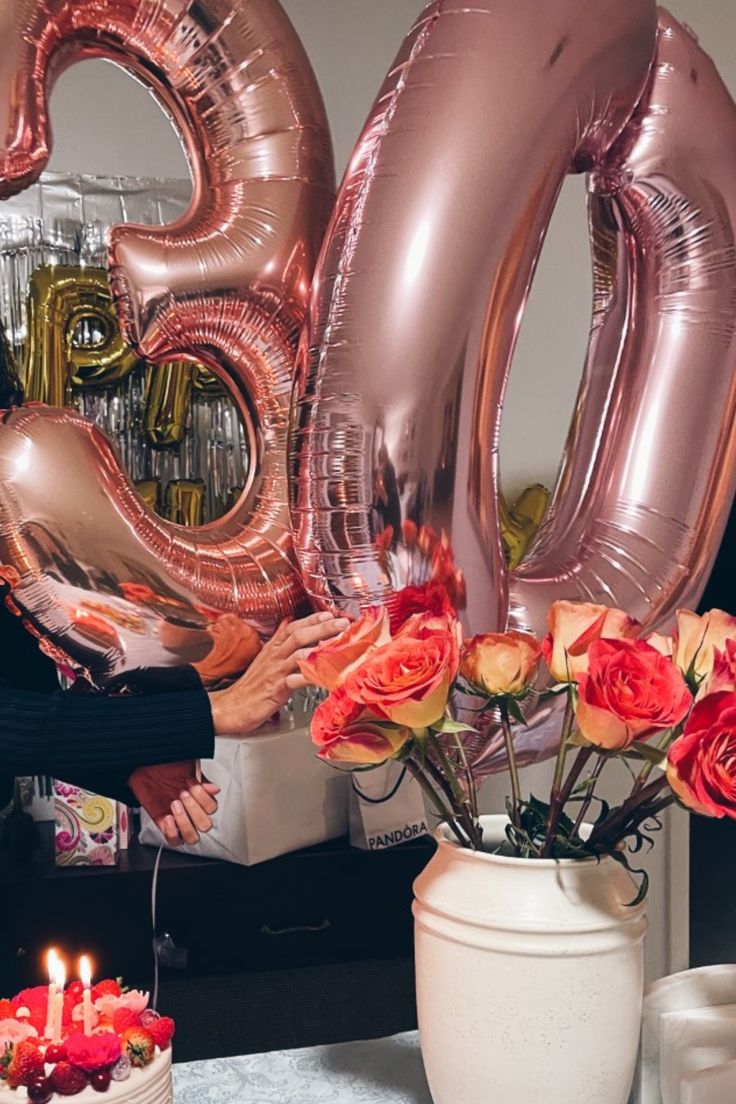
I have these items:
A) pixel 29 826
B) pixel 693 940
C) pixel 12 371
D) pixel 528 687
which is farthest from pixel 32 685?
pixel 693 940

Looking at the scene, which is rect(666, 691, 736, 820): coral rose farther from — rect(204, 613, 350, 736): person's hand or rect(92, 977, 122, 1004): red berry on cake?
rect(92, 977, 122, 1004): red berry on cake

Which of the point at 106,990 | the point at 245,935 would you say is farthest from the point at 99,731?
the point at 245,935

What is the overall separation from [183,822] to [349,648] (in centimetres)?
33

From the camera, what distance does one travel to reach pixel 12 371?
2.04m

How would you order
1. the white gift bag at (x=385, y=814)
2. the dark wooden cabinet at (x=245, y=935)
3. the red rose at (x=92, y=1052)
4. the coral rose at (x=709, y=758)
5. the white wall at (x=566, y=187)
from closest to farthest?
the coral rose at (x=709, y=758) < the red rose at (x=92, y=1052) < the dark wooden cabinet at (x=245, y=935) < the white gift bag at (x=385, y=814) < the white wall at (x=566, y=187)

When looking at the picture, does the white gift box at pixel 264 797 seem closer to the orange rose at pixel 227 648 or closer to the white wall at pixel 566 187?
the white wall at pixel 566 187

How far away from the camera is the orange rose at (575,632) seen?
69cm

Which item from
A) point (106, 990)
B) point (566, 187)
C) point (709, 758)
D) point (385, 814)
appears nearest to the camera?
point (709, 758)

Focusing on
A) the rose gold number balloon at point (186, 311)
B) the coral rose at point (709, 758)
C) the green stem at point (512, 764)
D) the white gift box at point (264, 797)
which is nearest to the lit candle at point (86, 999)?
the rose gold number balloon at point (186, 311)

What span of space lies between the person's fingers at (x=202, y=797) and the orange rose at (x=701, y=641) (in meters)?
0.40

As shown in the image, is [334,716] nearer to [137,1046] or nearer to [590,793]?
[590,793]

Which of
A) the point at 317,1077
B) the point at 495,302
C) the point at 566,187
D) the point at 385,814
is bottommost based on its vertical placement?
the point at 385,814

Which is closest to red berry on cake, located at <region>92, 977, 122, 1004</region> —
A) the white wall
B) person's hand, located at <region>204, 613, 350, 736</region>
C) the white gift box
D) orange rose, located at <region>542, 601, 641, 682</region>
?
person's hand, located at <region>204, 613, 350, 736</region>

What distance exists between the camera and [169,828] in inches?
36.0
